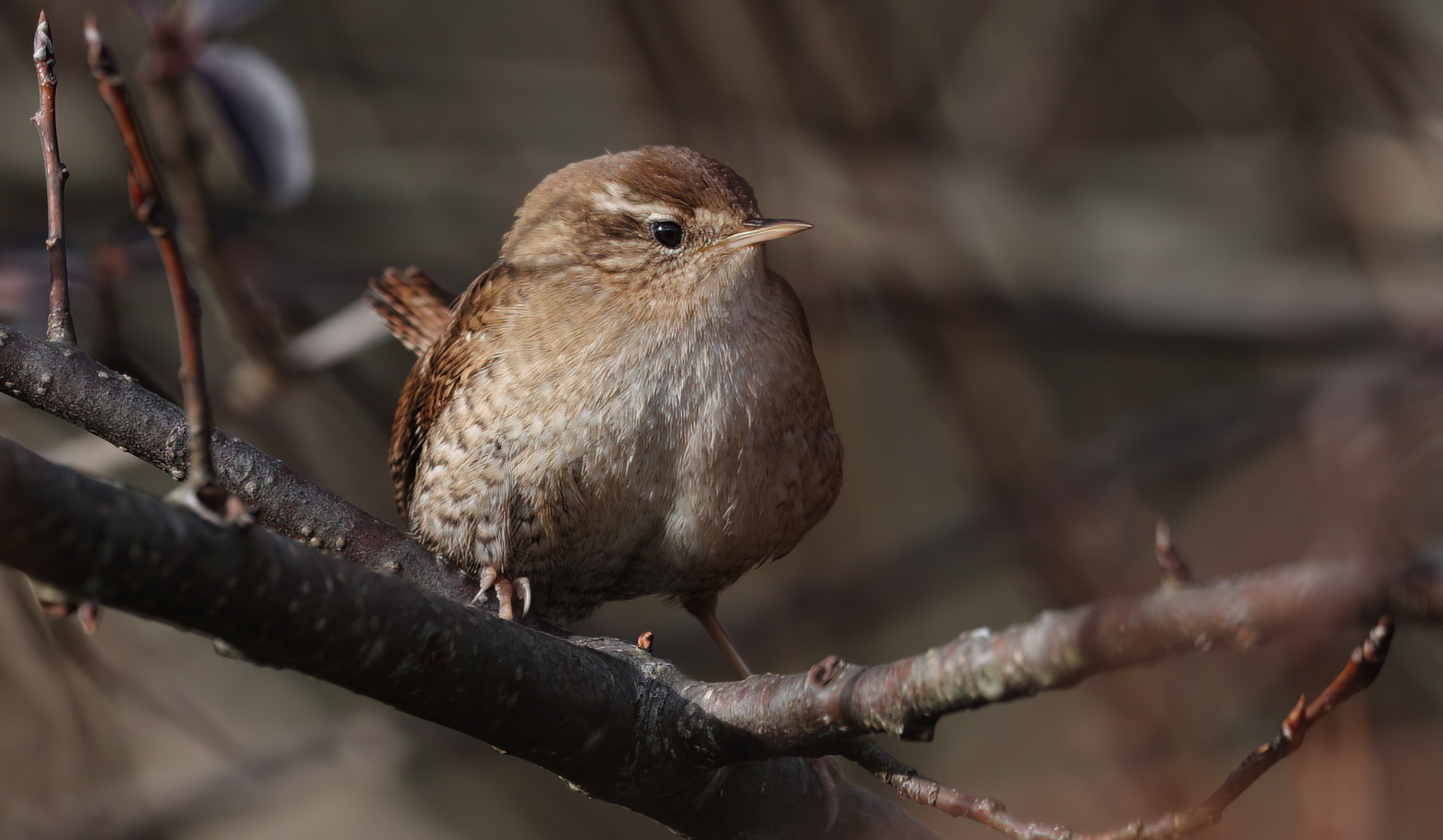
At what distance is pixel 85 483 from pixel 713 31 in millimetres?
3770

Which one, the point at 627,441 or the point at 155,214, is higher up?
the point at 155,214

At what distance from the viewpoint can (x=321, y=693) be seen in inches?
219

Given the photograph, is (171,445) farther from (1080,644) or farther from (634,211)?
(1080,644)

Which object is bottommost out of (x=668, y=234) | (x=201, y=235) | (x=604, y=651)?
(x=604, y=651)

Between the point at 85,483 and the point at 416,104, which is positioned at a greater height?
the point at 416,104

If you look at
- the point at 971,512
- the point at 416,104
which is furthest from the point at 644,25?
the point at 971,512

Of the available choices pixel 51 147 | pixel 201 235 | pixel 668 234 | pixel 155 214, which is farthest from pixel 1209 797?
pixel 201 235

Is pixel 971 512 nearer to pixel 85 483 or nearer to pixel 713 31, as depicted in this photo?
pixel 713 31

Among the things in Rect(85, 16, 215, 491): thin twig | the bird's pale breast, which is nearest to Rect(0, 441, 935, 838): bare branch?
Rect(85, 16, 215, 491): thin twig

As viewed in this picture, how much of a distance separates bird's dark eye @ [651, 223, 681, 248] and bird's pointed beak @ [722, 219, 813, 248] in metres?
0.12

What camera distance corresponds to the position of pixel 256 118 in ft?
9.27

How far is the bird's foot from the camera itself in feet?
8.64

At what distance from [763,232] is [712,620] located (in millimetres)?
999

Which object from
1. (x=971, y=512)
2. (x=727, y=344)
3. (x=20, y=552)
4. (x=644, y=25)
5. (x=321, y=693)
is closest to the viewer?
(x=20, y=552)
